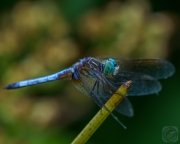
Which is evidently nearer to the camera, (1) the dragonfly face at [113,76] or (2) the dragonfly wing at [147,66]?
(1) the dragonfly face at [113,76]

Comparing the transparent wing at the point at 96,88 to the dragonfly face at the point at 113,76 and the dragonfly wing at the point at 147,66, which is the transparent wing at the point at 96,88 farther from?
the dragonfly wing at the point at 147,66

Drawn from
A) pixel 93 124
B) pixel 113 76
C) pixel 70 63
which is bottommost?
pixel 70 63

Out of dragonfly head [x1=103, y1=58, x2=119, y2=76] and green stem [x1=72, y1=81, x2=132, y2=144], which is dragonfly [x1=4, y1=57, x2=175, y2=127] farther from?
green stem [x1=72, y1=81, x2=132, y2=144]

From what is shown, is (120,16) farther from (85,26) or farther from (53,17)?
(53,17)

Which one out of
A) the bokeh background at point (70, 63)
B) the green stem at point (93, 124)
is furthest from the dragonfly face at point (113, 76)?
the green stem at point (93, 124)

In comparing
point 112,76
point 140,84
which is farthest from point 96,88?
point 140,84

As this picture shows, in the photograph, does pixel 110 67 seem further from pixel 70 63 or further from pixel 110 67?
pixel 70 63

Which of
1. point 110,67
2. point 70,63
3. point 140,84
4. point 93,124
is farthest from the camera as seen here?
point 70,63

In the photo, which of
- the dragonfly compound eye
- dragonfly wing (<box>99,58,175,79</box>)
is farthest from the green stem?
dragonfly wing (<box>99,58,175,79</box>)
